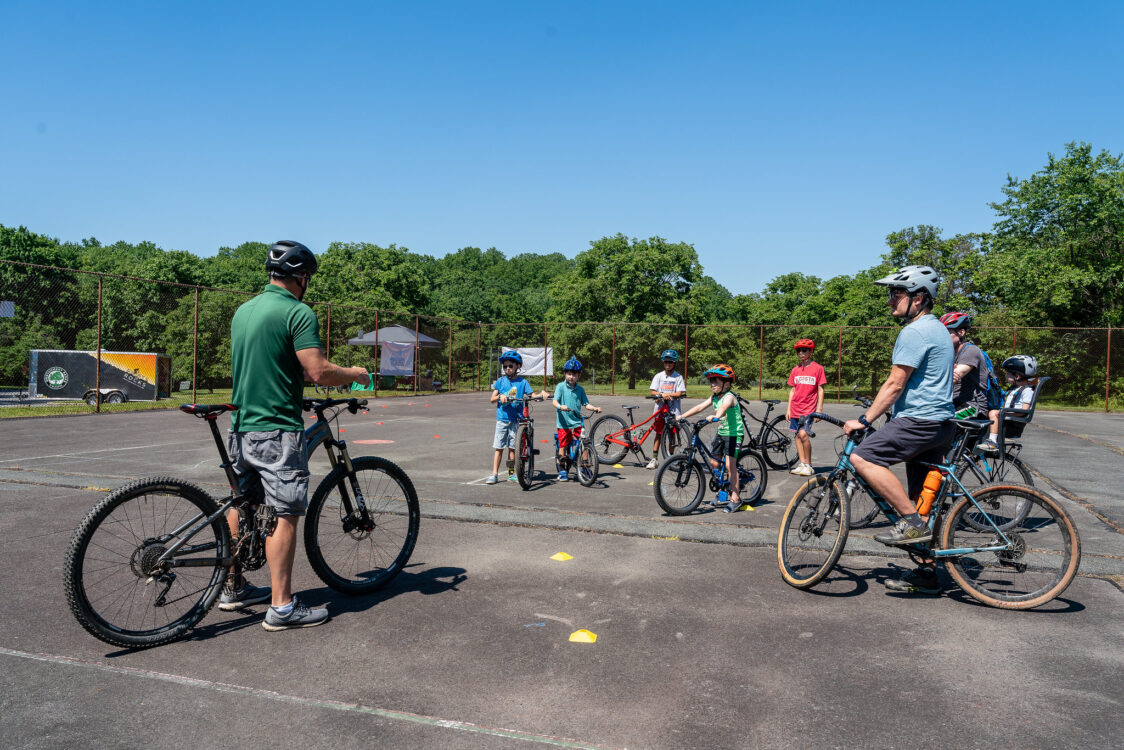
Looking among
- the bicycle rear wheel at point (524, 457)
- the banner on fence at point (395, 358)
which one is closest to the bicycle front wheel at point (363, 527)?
the bicycle rear wheel at point (524, 457)

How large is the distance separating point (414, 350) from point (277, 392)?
86.6 feet

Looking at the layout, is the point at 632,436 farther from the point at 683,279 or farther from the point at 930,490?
the point at 683,279

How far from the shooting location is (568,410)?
882cm

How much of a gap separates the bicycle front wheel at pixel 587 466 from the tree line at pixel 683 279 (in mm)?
25151

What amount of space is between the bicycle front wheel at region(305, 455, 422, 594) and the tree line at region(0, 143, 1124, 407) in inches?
1052

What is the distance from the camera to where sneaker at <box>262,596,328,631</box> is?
3910 mm

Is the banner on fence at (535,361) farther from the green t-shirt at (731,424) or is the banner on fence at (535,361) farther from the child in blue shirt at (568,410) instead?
the green t-shirt at (731,424)

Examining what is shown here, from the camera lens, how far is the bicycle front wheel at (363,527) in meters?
4.30

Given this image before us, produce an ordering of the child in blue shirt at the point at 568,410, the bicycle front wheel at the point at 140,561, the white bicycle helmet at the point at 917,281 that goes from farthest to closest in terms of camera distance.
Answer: the child in blue shirt at the point at 568,410 → the white bicycle helmet at the point at 917,281 → the bicycle front wheel at the point at 140,561

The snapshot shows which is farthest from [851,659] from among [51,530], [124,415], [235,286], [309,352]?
[235,286]

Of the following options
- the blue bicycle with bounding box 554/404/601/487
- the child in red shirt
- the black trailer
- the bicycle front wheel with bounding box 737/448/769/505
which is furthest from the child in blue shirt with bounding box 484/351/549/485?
the black trailer

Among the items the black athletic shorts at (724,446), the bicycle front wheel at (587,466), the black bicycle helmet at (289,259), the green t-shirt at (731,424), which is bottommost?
the bicycle front wheel at (587,466)

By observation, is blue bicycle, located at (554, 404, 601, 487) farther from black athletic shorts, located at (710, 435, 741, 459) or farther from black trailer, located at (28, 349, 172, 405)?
black trailer, located at (28, 349, 172, 405)

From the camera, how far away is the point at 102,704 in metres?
3.04
